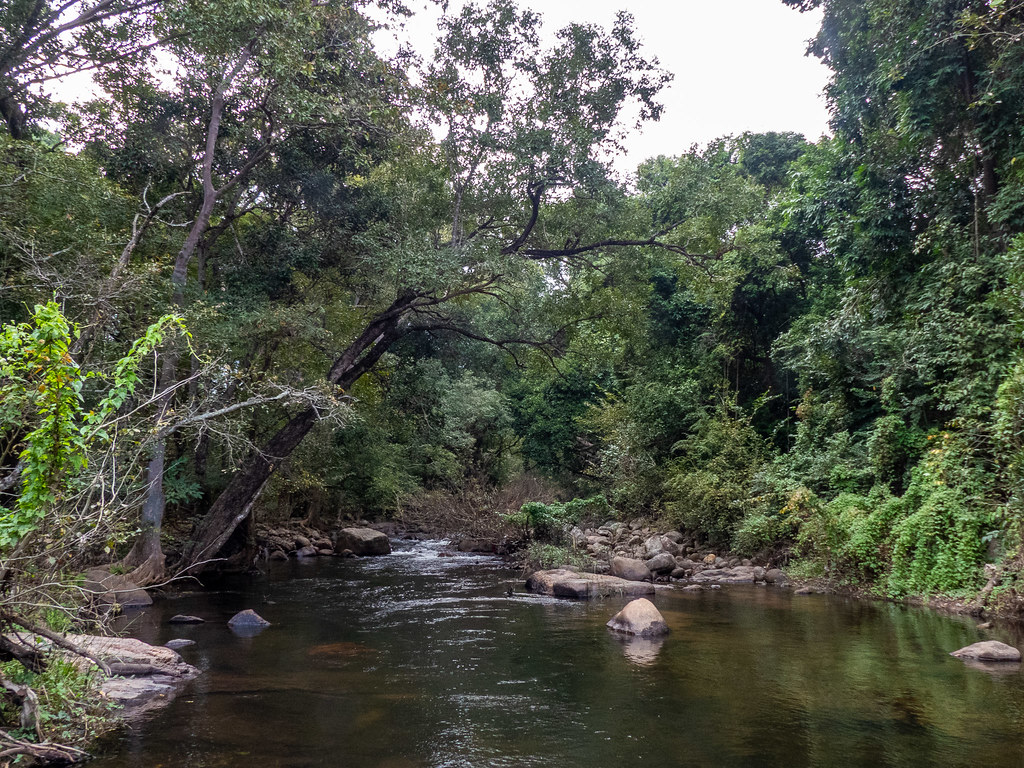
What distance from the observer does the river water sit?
5.20m

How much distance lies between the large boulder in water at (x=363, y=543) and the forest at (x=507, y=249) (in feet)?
8.14

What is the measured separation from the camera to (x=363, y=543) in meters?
21.4

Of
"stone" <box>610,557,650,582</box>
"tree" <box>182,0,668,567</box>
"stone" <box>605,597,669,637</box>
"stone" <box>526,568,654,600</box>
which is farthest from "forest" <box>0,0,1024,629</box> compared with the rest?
"stone" <box>605,597,669,637</box>

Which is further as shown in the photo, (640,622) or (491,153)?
(491,153)

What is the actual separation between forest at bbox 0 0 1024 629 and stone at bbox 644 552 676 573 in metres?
1.97

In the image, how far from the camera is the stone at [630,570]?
1475cm

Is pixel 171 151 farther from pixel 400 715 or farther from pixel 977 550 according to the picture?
pixel 977 550

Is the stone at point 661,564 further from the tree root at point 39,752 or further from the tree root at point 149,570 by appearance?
the tree root at point 39,752

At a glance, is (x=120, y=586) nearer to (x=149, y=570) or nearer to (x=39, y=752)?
(x=149, y=570)

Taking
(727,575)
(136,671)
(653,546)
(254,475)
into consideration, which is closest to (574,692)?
(136,671)

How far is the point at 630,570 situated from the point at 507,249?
24.7 feet

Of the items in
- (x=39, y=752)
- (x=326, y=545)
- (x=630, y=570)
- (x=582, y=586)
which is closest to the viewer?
(x=39, y=752)

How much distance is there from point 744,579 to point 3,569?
1403cm

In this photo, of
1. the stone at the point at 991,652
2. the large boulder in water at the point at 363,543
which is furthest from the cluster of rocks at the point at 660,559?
the stone at the point at 991,652
